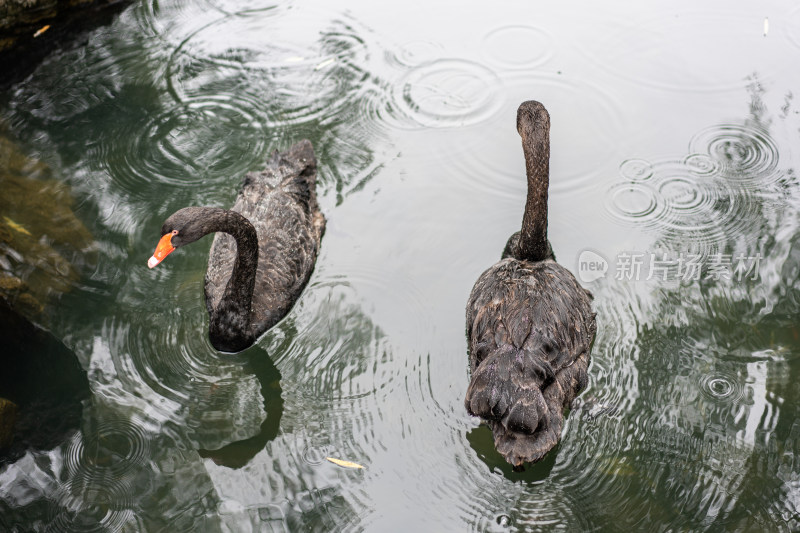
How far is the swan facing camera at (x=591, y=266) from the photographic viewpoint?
6074 mm

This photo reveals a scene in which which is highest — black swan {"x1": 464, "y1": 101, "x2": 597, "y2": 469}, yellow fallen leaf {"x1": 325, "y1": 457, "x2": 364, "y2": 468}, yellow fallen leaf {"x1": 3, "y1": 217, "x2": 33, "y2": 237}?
black swan {"x1": 464, "y1": 101, "x2": 597, "y2": 469}

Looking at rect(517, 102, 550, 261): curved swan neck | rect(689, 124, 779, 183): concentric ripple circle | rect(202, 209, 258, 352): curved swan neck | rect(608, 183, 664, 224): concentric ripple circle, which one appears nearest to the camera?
rect(202, 209, 258, 352): curved swan neck

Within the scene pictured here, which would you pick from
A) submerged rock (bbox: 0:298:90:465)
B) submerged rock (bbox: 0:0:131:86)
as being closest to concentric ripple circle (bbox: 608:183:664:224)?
submerged rock (bbox: 0:298:90:465)

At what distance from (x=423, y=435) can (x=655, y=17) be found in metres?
6.06

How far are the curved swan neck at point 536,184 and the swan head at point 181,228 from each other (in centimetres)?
237

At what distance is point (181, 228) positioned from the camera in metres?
5.16

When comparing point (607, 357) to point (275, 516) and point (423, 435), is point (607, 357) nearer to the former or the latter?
point (423, 435)

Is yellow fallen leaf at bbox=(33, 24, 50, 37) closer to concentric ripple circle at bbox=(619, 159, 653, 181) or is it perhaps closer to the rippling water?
the rippling water

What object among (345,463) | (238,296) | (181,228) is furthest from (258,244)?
(345,463)

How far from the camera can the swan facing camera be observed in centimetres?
607

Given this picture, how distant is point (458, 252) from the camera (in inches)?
253

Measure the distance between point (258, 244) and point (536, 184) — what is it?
2.25 meters

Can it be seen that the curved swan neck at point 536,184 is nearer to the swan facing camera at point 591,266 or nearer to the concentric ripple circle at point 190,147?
the swan facing camera at point 591,266

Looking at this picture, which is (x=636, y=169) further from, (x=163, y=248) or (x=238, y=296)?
(x=163, y=248)
